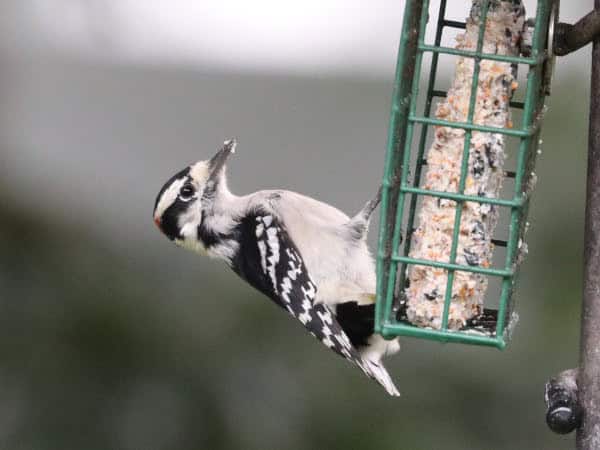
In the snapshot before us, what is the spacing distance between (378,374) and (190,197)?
773 mm

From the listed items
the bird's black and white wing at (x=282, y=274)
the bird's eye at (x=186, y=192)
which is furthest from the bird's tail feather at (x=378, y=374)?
the bird's eye at (x=186, y=192)

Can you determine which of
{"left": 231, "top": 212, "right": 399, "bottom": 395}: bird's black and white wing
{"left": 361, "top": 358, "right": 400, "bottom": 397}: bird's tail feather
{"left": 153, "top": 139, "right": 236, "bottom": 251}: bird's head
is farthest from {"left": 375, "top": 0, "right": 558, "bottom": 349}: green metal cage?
{"left": 153, "top": 139, "right": 236, "bottom": 251}: bird's head

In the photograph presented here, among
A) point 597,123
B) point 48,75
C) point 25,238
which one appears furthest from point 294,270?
point 48,75

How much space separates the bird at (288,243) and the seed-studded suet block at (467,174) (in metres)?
0.62

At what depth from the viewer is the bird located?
3.16 meters

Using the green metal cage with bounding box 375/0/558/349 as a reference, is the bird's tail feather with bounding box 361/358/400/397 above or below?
below

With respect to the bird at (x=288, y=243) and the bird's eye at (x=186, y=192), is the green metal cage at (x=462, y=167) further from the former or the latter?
the bird's eye at (x=186, y=192)

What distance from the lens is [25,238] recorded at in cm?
441

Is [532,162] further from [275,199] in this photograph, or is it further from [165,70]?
[165,70]

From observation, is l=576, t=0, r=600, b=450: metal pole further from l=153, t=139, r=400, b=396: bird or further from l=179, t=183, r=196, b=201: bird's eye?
l=179, t=183, r=196, b=201: bird's eye

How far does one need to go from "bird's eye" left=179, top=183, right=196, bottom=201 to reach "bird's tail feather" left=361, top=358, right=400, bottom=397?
70 centimetres

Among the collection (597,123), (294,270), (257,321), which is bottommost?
(257,321)

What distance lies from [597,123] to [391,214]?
489mm

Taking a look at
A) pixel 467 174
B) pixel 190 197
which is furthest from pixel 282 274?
pixel 467 174
